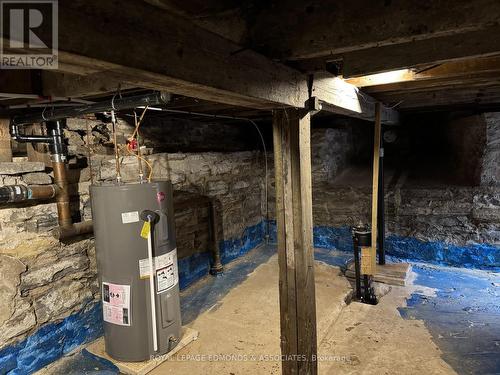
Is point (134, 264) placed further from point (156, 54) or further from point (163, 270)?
point (156, 54)

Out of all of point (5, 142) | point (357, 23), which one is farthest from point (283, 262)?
point (5, 142)

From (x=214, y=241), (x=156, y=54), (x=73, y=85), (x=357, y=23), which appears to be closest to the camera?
(x=156, y=54)

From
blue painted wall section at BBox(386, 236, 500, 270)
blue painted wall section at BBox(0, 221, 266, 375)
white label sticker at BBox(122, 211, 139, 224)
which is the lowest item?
blue painted wall section at BBox(0, 221, 266, 375)

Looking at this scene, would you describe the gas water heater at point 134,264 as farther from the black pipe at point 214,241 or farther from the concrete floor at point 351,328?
the black pipe at point 214,241

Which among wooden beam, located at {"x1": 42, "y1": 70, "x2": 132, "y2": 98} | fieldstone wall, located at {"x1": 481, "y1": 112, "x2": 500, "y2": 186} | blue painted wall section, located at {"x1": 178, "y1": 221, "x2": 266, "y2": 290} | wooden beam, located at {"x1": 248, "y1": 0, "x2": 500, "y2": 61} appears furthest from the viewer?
fieldstone wall, located at {"x1": 481, "y1": 112, "x2": 500, "y2": 186}

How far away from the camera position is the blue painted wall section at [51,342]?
1.99 meters

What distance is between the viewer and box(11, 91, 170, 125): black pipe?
1747 millimetres

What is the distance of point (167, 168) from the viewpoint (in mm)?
3061

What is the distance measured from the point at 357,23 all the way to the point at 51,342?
2531mm

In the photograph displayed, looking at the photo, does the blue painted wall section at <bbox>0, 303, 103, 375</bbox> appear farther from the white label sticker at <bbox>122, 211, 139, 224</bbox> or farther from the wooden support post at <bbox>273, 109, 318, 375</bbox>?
the wooden support post at <bbox>273, 109, 318, 375</bbox>

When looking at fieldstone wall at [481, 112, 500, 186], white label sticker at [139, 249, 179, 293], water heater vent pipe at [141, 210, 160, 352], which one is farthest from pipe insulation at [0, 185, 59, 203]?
fieldstone wall at [481, 112, 500, 186]

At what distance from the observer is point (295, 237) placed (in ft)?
5.29

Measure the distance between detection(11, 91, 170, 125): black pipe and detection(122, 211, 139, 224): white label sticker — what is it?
618 millimetres

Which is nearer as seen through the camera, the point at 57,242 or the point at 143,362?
the point at 143,362
